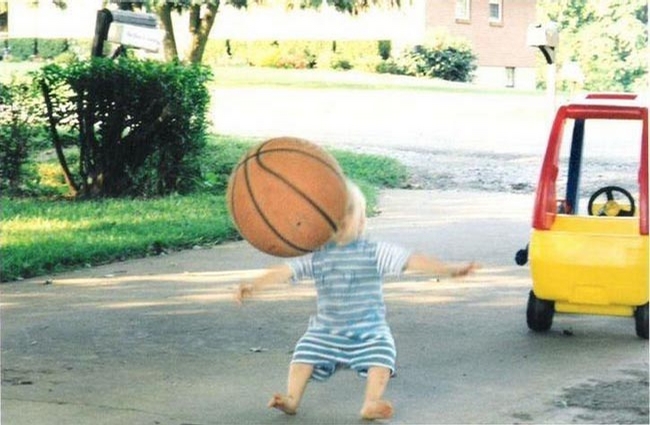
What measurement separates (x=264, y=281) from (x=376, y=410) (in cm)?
74

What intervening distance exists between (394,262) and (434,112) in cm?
2551

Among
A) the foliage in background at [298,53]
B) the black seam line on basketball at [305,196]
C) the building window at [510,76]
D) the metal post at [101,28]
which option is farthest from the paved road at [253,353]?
the building window at [510,76]

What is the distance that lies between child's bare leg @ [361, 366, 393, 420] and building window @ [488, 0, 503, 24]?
4743 centimetres

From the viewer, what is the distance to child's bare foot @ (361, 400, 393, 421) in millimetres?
5898

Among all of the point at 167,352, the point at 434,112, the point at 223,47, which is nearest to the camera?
the point at 167,352

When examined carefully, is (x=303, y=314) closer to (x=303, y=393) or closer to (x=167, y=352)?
(x=167, y=352)

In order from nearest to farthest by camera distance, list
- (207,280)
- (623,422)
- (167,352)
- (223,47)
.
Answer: (623,422)
(167,352)
(207,280)
(223,47)

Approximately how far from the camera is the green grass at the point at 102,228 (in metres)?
10.4

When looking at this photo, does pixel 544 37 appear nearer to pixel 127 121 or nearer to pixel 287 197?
pixel 127 121

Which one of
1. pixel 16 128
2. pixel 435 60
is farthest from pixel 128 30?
pixel 435 60

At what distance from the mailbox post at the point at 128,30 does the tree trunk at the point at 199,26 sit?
12.7 meters

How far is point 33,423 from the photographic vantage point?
588cm

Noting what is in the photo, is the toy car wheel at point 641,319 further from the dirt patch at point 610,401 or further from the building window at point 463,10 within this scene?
the building window at point 463,10

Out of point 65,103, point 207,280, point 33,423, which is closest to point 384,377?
point 33,423
